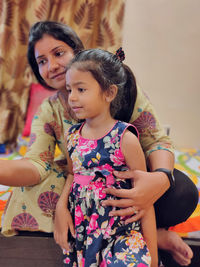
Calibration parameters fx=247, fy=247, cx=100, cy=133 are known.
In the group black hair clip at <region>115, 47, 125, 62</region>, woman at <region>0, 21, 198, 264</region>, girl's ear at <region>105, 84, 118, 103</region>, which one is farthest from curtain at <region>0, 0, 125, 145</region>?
girl's ear at <region>105, 84, 118, 103</region>

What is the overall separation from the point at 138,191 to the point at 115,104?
1.04 feet

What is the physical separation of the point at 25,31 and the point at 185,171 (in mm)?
1690

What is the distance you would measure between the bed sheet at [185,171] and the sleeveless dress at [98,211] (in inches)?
12.0

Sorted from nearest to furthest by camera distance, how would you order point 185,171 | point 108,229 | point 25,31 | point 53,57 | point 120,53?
1. point 108,229
2. point 120,53
3. point 53,57
4. point 185,171
5. point 25,31

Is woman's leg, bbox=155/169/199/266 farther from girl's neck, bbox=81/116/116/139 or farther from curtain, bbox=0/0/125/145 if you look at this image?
curtain, bbox=0/0/125/145

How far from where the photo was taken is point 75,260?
0.86 m

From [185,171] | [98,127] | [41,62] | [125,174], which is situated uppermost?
[41,62]

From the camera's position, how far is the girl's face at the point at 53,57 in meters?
1.01

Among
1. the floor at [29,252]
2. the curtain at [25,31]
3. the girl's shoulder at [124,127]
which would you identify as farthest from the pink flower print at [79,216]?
the curtain at [25,31]

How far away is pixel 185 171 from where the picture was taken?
60.4 inches

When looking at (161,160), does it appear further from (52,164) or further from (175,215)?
(52,164)

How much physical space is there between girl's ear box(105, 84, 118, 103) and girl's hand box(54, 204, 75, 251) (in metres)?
0.42

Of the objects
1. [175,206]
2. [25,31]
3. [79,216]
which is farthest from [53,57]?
[25,31]

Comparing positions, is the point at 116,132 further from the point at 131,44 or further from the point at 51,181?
the point at 131,44
